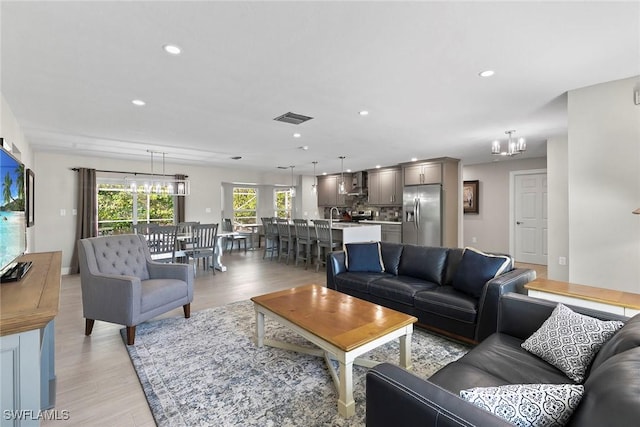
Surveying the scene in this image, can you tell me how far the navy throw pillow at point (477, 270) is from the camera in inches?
105

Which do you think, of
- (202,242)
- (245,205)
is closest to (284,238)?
(202,242)

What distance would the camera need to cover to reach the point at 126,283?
2729 millimetres

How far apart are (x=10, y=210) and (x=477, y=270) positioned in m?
3.61

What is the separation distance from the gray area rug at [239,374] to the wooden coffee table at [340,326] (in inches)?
4.7

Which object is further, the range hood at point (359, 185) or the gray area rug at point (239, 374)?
the range hood at point (359, 185)

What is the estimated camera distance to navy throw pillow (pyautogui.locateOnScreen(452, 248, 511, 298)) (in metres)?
2.67

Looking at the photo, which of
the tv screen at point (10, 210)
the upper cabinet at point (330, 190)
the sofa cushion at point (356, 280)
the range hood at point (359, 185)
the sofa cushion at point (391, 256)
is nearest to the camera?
the tv screen at point (10, 210)

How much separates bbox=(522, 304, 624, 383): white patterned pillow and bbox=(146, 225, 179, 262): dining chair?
Answer: 491 centimetres

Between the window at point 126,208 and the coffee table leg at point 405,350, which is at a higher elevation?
the window at point 126,208

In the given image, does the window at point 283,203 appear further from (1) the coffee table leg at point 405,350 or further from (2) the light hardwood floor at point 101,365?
(1) the coffee table leg at point 405,350

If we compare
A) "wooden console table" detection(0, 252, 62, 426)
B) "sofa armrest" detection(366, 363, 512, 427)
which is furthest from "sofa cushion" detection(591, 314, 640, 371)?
"wooden console table" detection(0, 252, 62, 426)

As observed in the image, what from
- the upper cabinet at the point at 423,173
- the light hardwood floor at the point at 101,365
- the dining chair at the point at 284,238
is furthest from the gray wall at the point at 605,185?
the dining chair at the point at 284,238

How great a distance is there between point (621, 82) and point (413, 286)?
2.63 m

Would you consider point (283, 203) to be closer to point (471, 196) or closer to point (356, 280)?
point (471, 196)
